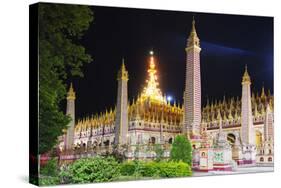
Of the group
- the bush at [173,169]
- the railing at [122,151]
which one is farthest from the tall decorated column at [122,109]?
the bush at [173,169]

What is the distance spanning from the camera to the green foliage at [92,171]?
37.5 ft

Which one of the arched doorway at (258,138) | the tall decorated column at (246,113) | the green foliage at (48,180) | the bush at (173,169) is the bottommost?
the green foliage at (48,180)

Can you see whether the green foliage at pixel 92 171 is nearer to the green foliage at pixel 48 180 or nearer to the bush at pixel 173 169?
the green foliage at pixel 48 180

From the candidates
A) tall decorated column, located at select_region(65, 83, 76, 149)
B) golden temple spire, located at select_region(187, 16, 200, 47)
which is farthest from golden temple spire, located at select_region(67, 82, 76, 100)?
golden temple spire, located at select_region(187, 16, 200, 47)

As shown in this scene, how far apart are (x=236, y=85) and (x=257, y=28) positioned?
1159mm

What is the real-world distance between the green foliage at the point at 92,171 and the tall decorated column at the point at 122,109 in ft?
1.51

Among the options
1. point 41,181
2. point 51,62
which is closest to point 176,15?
point 51,62

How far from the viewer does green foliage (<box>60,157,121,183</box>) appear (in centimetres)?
1143

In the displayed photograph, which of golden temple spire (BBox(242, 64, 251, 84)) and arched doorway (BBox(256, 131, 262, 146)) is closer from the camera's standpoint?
golden temple spire (BBox(242, 64, 251, 84))

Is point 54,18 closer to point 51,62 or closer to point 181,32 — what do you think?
point 51,62

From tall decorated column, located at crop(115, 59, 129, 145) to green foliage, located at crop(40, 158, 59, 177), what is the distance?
4.07 feet

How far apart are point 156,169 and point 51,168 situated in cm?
191

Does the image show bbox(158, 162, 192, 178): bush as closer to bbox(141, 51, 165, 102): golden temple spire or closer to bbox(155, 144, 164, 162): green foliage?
bbox(155, 144, 164, 162): green foliage

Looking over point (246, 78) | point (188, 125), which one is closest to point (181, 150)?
point (188, 125)
